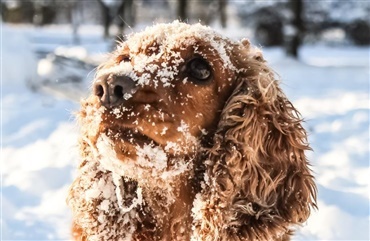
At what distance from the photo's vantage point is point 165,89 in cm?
266

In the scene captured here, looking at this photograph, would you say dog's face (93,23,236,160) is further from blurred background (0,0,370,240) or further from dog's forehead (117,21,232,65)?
blurred background (0,0,370,240)

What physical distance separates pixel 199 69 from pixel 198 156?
0.41 m

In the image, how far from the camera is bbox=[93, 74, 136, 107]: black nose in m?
2.47

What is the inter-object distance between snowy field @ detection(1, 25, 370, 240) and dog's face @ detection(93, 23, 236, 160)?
28.0 inches

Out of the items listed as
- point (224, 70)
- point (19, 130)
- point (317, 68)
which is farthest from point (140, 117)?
point (317, 68)

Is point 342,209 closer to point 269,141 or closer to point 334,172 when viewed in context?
point 334,172

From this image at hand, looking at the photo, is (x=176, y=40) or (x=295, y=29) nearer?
(x=176, y=40)

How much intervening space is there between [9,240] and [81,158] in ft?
4.67

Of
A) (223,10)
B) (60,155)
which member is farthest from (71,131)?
(223,10)

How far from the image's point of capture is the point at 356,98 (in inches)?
420

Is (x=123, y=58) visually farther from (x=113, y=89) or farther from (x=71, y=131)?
(x=71, y=131)

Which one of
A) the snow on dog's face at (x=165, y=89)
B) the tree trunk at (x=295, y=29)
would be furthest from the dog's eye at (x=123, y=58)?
the tree trunk at (x=295, y=29)

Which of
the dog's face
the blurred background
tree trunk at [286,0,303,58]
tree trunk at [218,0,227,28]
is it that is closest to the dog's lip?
the dog's face

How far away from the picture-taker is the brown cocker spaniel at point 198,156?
2676mm
